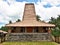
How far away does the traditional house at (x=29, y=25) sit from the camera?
135 ft

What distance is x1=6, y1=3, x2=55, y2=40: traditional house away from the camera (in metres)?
41.2

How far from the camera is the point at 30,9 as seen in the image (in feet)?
158

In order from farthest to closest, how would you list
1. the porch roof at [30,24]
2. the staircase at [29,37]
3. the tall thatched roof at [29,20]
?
the tall thatched roof at [29,20], the porch roof at [30,24], the staircase at [29,37]

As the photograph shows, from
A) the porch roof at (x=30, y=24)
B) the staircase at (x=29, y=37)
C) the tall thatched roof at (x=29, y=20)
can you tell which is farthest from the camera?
the tall thatched roof at (x=29, y=20)

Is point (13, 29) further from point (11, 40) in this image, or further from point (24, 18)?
point (11, 40)

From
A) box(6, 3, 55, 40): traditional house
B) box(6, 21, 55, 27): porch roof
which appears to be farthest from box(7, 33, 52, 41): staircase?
box(6, 21, 55, 27): porch roof

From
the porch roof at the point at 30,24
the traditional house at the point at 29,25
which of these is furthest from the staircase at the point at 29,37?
the porch roof at the point at 30,24

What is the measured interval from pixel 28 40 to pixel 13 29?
8641 mm

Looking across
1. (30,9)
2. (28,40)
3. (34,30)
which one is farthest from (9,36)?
(30,9)

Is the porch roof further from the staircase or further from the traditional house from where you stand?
the staircase

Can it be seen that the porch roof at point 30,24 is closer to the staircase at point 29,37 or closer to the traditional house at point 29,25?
the traditional house at point 29,25

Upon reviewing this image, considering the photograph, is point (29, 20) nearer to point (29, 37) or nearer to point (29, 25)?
point (29, 25)

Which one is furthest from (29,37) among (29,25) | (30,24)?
(30,24)

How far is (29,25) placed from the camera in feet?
136
